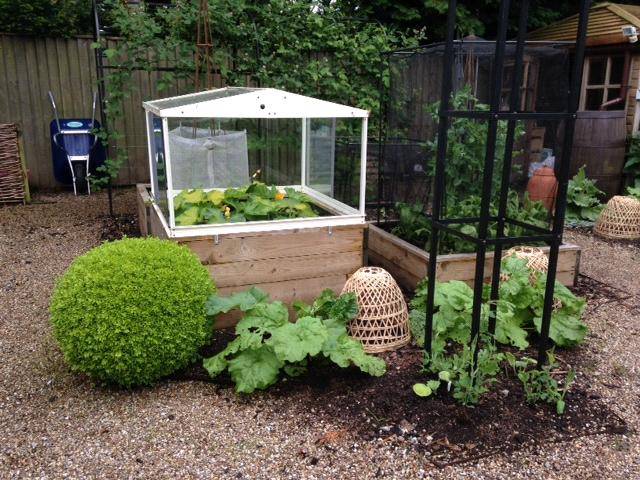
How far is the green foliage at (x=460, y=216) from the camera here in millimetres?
4270

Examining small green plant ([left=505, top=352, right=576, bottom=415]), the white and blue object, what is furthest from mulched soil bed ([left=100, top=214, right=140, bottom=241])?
small green plant ([left=505, top=352, right=576, bottom=415])

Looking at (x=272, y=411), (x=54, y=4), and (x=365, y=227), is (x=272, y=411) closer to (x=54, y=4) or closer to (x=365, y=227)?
(x=365, y=227)

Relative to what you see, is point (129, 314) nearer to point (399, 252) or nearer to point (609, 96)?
point (399, 252)

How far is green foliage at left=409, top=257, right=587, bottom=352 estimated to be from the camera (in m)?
3.09

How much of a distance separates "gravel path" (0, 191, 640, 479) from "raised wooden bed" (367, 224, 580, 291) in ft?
2.83

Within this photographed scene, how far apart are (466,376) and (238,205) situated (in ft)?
6.46

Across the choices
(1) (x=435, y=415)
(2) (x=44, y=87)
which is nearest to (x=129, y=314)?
(1) (x=435, y=415)

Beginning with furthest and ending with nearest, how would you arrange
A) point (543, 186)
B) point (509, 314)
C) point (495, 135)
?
point (543, 186) → point (509, 314) → point (495, 135)

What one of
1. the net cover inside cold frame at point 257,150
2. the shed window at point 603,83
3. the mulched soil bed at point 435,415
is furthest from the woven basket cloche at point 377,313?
the shed window at point 603,83

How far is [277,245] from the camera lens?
11.5 ft

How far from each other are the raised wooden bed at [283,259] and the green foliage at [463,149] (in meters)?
1.07

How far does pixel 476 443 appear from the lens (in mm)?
2365

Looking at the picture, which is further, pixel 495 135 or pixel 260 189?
pixel 260 189

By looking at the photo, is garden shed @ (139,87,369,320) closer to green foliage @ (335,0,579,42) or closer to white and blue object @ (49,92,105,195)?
white and blue object @ (49,92,105,195)
